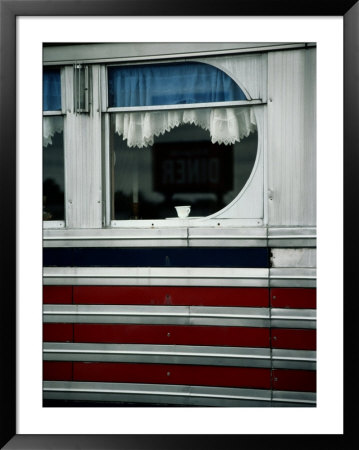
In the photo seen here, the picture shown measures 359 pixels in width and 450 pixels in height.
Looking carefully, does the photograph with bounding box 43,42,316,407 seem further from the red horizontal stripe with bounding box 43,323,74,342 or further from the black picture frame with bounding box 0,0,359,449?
the black picture frame with bounding box 0,0,359,449

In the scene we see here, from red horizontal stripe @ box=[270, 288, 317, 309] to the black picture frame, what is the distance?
1.84 ft

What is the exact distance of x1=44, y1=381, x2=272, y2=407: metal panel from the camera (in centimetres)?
223

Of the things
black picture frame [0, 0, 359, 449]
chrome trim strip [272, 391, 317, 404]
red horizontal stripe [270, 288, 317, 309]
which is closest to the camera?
black picture frame [0, 0, 359, 449]

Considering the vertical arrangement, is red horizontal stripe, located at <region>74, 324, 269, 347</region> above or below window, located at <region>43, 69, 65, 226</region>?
below

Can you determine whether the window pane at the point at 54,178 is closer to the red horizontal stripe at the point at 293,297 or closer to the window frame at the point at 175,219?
the window frame at the point at 175,219

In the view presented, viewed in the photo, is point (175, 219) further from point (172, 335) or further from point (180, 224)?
point (172, 335)

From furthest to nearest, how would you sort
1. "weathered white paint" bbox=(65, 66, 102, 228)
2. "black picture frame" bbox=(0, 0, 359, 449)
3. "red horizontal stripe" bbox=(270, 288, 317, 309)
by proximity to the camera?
"weathered white paint" bbox=(65, 66, 102, 228) → "red horizontal stripe" bbox=(270, 288, 317, 309) → "black picture frame" bbox=(0, 0, 359, 449)

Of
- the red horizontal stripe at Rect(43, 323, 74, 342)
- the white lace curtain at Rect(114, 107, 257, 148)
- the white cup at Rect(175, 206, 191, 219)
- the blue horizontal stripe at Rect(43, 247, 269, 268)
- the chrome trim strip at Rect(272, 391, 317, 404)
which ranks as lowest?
the chrome trim strip at Rect(272, 391, 317, 404)

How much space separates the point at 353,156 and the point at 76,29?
4.00ft

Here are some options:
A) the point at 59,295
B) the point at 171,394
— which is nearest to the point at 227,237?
the point at 171,394

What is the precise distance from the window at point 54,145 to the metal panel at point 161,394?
969 millimetres

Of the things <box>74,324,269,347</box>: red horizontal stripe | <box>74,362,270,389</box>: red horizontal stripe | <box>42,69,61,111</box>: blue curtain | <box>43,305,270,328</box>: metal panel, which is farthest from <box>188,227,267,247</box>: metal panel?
<box>42,69,61,111</box>: blue curtain

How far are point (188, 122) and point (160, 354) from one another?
1.33 m

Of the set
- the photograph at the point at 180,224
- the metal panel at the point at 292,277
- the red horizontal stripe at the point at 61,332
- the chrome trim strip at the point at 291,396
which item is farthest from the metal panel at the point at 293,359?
the red horizontal stripe at the point at 61,332
